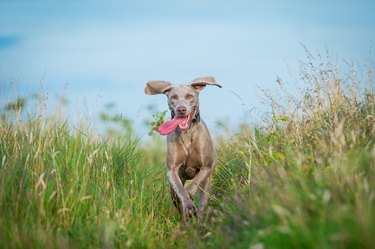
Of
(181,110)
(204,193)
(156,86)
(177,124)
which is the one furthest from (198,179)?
(156,86)

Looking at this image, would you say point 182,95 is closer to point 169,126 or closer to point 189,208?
point 169,126

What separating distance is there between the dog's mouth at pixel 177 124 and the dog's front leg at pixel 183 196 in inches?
22.9

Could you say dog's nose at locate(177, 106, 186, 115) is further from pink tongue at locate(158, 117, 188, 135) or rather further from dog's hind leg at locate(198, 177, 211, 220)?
dog's hind leg at locate(198, 177, 211, 220)

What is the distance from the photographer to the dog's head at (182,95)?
615cm

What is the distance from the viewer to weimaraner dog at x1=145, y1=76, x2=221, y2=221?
6.13m

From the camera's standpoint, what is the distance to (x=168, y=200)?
22.9 ft

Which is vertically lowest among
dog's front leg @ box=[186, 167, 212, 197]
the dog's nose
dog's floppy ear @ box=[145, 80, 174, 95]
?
dog's front leg @ box=[186, 167, 212, 197]

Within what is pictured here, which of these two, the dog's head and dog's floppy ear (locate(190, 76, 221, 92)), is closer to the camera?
the dog's head

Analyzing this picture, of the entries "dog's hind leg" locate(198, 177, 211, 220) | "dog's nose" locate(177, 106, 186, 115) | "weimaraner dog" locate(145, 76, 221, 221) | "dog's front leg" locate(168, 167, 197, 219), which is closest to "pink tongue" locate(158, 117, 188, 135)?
"weimaraner dog" locate(145, 76, 221, 221)

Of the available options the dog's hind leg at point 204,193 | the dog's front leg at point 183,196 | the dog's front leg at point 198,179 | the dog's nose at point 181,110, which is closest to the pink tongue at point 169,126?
the dog's nose at point 181,110

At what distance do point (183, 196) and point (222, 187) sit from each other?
52.4 inches

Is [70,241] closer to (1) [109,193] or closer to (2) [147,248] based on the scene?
(2) [147,248]

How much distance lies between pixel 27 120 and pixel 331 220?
14.5 feet

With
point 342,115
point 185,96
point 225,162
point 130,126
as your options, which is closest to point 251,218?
point 342,115
